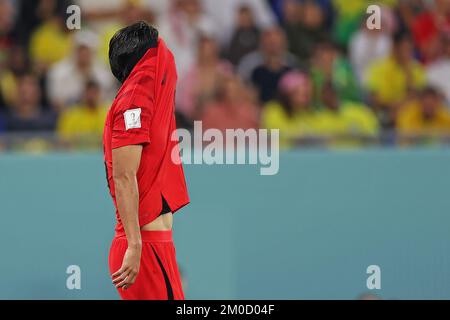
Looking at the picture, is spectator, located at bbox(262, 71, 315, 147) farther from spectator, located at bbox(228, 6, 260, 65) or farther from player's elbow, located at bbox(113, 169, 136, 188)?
player's elbow, located at bbox(113, 169, 136, 188)

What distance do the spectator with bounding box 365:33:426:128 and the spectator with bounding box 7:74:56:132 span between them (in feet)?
8.50

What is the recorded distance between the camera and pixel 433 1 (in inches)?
367

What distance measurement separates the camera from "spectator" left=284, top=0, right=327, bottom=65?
30.2ft

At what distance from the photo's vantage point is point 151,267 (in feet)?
15.9

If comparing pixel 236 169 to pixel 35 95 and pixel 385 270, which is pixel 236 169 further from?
pixel 35 95

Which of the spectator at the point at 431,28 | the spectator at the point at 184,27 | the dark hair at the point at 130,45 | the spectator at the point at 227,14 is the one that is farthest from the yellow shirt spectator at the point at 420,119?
the dark hair at the point at 130,45

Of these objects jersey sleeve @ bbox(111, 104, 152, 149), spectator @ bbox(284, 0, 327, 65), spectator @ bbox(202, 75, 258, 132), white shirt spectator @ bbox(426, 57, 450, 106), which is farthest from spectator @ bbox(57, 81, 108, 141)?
jersey sleeve @ bbox(111, 104, 152, 149)

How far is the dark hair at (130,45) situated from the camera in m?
4.71

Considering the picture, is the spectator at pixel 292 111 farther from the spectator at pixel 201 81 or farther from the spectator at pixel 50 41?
the spectator at pixel 50 41

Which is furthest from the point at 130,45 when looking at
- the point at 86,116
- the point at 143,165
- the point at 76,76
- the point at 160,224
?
the point at 76,76

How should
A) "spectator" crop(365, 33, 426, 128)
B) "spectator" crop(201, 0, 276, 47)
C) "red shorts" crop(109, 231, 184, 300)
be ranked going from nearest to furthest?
"red shorts" crop(109, 231, 184, 300)
"spectator" crop(365, 33, 426, 128)
"spectator" crop(201, 0, 276, 47)

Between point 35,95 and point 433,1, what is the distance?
137 inches

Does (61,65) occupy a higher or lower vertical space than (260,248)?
higher

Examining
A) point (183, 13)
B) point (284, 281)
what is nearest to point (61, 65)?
A: point (183, 13)
